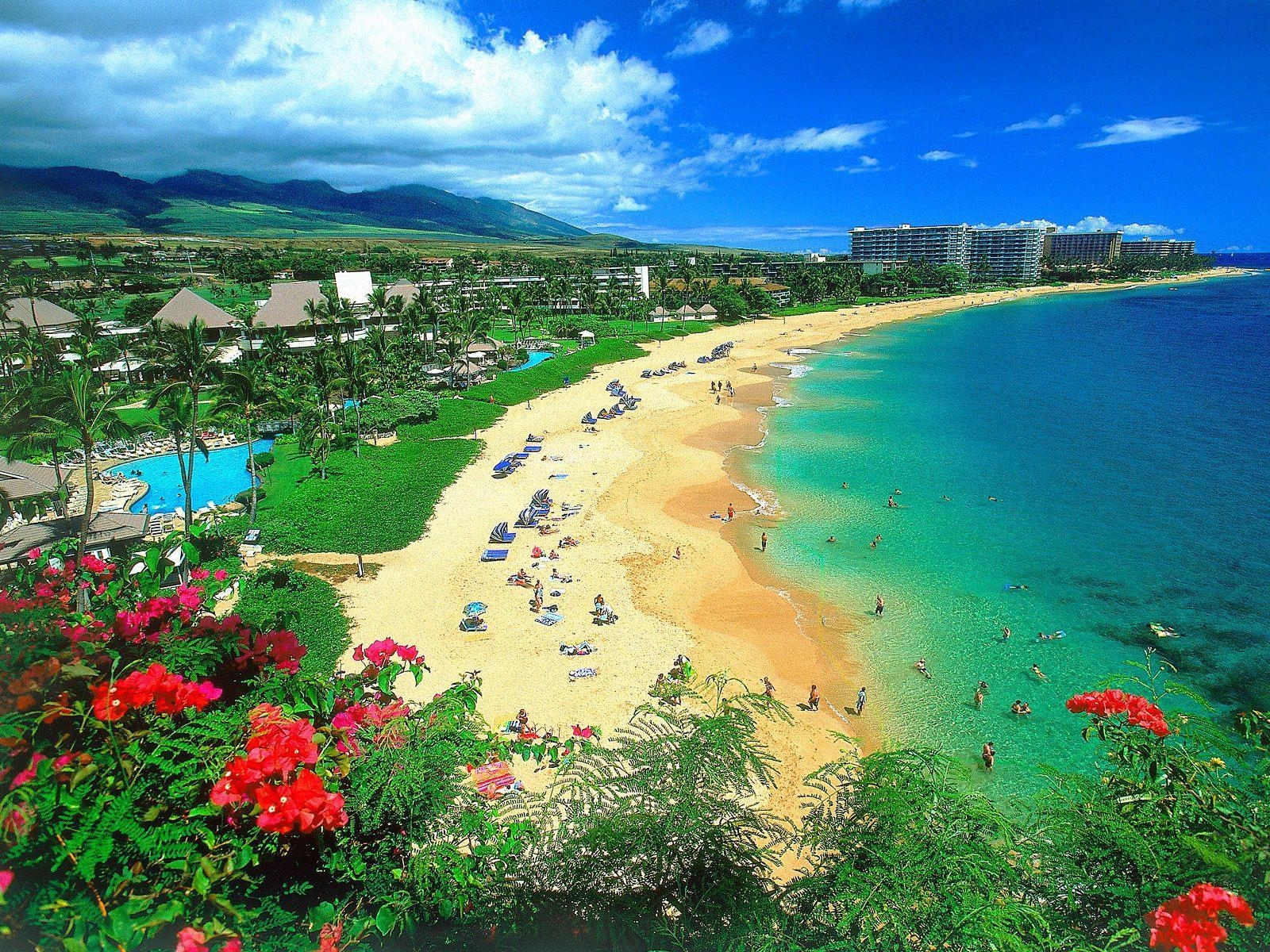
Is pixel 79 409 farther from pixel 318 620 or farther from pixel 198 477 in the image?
pixel 198 477

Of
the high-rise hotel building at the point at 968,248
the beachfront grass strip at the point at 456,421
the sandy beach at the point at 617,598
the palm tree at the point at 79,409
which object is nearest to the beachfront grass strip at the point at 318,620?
the sandy beach at the point at 617,598

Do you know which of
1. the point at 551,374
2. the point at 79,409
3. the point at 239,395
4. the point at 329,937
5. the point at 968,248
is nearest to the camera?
the point at 329,937

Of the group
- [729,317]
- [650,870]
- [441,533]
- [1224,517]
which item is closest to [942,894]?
[650,870]

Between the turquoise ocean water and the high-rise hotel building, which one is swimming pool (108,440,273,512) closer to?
the turquoise ocean water

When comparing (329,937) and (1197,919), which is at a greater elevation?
(1197,919)

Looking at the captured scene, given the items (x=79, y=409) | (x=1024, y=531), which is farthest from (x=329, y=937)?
(x=1024, y=531)
